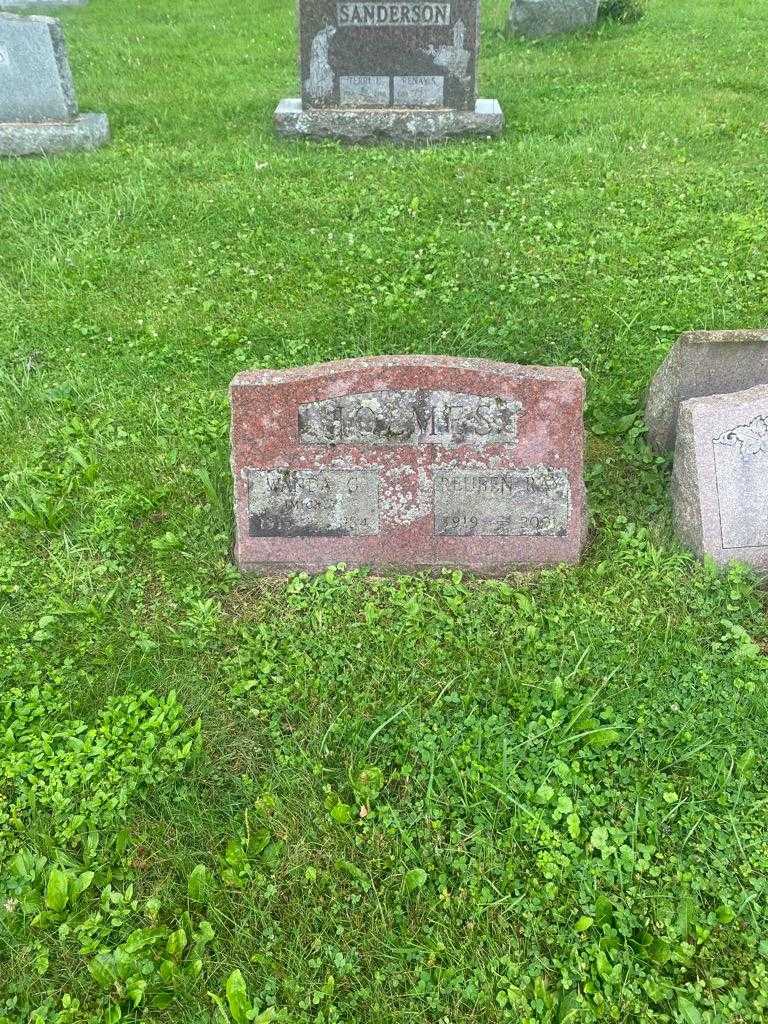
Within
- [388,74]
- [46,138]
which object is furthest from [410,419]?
[46,138]

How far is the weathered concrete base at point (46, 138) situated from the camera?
7.59 meters

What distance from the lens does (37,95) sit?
25.2 ft

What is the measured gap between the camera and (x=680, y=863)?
2498 mm

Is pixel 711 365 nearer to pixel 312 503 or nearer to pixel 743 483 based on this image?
pixel 743 483

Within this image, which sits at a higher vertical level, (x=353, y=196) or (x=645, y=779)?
(x=353, y=196)

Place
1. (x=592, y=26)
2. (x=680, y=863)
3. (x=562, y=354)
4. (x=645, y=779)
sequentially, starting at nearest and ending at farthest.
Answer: (x=680, y=863) < (x=645, y=779) < (x=562, y=354) < (x=592, y=26)

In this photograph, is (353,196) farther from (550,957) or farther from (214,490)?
(550,957)

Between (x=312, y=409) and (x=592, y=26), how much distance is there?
10455mm

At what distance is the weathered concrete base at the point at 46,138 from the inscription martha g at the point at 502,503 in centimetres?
625

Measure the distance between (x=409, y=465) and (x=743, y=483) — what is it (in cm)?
139

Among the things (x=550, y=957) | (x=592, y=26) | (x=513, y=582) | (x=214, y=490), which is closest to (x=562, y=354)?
(x=513, y=582)

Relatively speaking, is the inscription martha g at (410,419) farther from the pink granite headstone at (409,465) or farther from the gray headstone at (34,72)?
the gray headstone at (34,72)

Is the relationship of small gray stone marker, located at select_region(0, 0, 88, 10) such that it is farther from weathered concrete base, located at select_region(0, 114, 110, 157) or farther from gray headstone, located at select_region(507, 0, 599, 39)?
weathered concrete base, located at select_region(0, 114, 110, 157)

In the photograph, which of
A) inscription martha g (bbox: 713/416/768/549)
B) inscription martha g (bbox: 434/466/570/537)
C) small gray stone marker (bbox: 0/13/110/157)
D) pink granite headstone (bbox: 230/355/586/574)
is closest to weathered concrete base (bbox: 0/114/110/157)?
small gray stone marker (bbox: 0/13/110/157)
